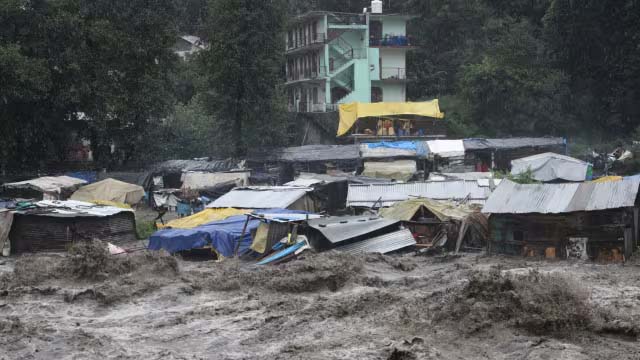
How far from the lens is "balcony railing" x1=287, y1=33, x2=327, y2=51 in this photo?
57562mm

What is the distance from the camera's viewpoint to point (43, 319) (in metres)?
20.2

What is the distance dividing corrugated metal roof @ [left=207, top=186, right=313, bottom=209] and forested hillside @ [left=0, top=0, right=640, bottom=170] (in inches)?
513

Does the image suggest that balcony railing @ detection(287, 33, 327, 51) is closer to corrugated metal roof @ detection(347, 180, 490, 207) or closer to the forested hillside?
the forested hillside

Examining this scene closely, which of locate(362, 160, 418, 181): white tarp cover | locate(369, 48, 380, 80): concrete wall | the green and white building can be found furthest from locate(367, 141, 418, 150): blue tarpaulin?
locate(369, 48, 380, 80): concrete wall

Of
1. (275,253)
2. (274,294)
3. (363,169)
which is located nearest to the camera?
(274,294)

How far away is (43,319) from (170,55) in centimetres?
2844

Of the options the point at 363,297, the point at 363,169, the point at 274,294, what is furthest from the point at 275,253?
the point at 363,169

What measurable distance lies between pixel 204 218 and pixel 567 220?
13.5 metres

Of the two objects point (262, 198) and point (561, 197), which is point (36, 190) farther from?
point (561, 197)

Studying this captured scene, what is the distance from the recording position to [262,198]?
33438mm

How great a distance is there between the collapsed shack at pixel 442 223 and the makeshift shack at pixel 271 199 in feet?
13.3

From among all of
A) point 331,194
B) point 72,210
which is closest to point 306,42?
point 331,194

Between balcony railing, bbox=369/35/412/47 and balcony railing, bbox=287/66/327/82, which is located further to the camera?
balcony railing, bbox=369/35/412/47

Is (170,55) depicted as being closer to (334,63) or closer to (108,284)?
(334,63)
